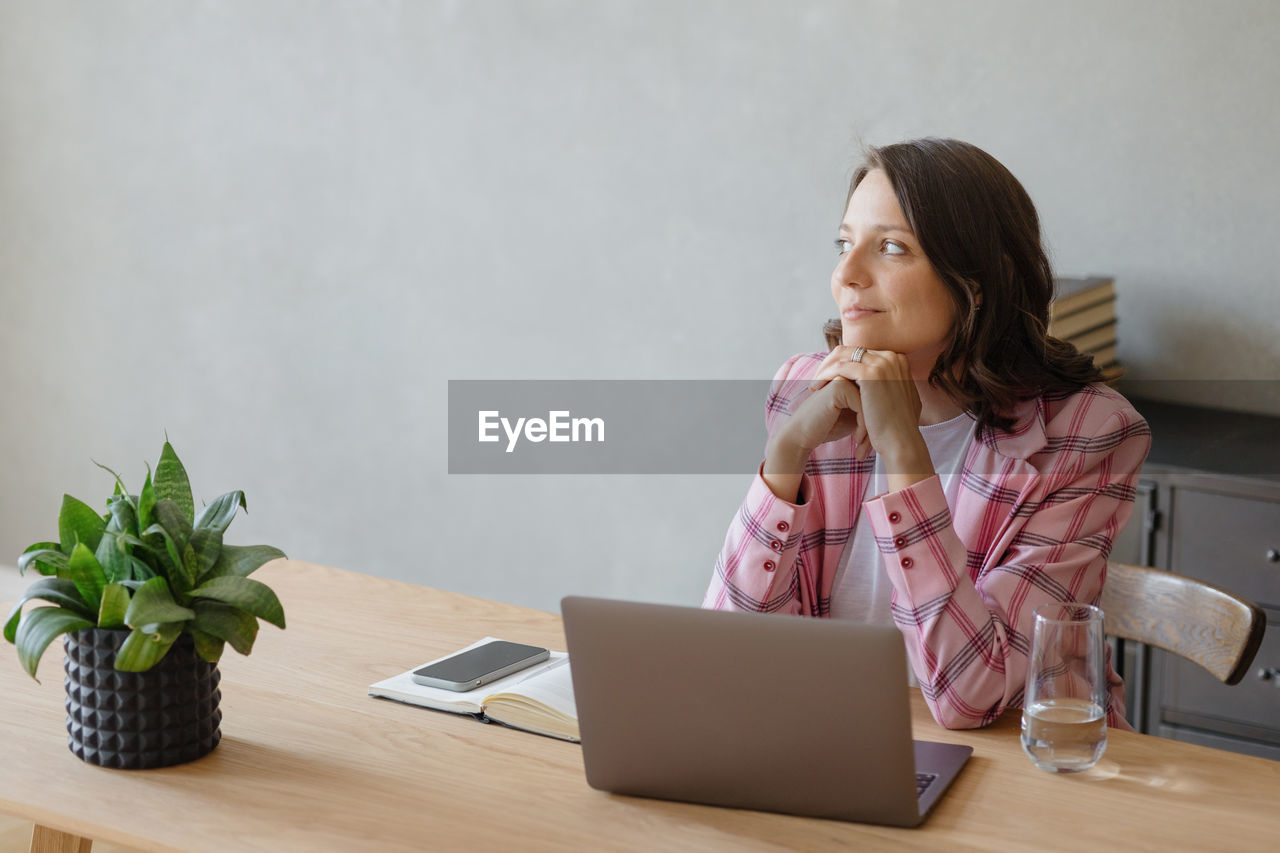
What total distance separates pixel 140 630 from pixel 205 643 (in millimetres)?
63

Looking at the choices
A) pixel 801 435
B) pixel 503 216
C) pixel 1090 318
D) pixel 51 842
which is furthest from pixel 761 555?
pixel 503 216

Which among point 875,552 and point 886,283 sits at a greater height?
point 886,283

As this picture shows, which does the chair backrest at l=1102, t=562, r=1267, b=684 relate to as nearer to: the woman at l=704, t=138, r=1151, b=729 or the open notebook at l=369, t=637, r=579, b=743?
the woman at l=704, t=138, r=1151, b=729

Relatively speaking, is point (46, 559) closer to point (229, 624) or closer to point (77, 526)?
point (77, 526)

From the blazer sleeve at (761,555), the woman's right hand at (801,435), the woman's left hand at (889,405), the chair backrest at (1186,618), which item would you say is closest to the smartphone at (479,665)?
the blazer sleeve at (761,555)

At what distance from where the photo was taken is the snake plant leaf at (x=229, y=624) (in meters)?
1.21

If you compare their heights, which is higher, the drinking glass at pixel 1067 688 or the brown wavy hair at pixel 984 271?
the brown wavy hair at pixel 984 271

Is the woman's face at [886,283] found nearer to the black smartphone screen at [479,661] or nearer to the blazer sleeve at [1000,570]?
the blazer sleeve at [1000,570]

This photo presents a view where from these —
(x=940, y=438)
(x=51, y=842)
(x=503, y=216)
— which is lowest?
(x=51, y=842)

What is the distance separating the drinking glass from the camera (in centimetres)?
120

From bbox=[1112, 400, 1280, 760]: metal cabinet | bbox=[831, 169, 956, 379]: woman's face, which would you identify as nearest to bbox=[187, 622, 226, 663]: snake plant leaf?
bbox=[831, 169, 956, 379]: woman's face

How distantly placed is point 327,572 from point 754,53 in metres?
1.59

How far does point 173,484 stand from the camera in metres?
1.34

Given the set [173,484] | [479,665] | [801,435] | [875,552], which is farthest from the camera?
[875,552]
